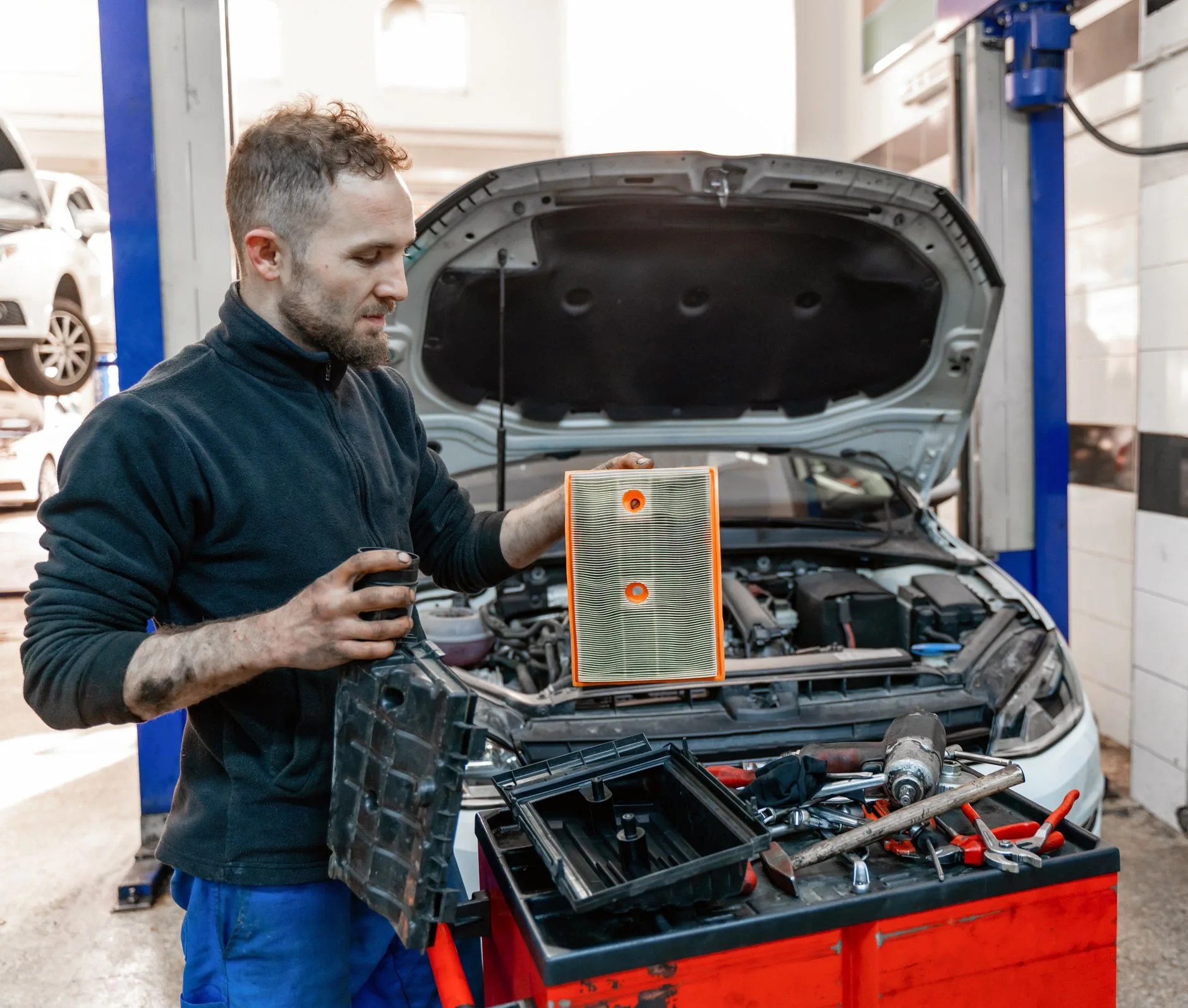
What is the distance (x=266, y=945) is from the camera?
126 centimetres

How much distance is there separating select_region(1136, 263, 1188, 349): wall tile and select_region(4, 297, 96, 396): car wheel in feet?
11.4

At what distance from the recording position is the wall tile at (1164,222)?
292 cm

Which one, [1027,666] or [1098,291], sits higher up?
[1098,291]

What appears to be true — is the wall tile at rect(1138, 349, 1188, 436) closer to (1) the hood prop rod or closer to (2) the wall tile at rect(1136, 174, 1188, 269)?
(2) the wall tile at rect(1136, 174, 1188, 269)

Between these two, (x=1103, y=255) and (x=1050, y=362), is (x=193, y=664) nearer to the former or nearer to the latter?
(x=1050, y=362)

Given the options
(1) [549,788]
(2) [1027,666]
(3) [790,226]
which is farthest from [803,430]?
(1) [549,788]

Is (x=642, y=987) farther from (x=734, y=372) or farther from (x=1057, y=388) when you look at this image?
(x=1057, y=388)

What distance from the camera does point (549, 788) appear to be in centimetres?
129

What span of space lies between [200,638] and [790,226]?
6.19ft

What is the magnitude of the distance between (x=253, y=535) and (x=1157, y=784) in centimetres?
301

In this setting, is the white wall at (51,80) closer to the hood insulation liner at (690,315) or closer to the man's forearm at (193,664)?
the hood insulation liner at (690,315)

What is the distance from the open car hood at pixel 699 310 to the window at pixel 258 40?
18.9 ft

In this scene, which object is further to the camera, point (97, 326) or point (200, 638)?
point (97, 326)

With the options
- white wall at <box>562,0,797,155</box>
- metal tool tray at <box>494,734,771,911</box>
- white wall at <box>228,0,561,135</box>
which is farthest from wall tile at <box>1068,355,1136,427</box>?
white wall at <box>228,0,561,135</box>
